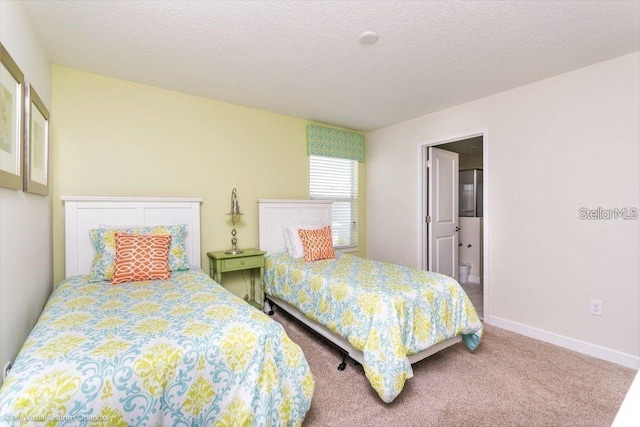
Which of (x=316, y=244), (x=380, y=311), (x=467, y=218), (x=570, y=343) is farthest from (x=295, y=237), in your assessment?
(x=467, y=218)

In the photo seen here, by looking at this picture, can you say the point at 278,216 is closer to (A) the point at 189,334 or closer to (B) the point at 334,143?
(B) the point at 334,143

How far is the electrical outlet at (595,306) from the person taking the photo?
2324 millimetres

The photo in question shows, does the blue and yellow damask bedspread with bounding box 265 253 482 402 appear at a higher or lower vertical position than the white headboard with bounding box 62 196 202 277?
lower

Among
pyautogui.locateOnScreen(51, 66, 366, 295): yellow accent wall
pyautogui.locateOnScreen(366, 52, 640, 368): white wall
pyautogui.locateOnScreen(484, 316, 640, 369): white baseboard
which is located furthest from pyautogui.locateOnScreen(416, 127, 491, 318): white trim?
pyautogui.locateOnScreen(51, 66, 366, 295): yellow accent wall

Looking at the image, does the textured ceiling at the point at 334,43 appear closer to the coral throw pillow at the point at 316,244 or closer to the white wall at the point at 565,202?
the white wall at the point at 565,202

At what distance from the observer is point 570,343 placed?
8.06 ft

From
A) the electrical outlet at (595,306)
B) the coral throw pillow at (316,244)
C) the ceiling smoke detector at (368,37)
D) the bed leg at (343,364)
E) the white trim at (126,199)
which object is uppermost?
the ceiling smoke detector at (368,37)

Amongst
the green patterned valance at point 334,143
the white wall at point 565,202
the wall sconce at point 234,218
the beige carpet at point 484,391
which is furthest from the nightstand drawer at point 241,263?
the white wall at point 565,202

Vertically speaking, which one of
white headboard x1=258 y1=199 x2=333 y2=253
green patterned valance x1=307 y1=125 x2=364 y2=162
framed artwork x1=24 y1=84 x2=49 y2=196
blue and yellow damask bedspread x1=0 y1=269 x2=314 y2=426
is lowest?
blue and yellow damask bedspread x1=0 y1=269 x2=314 y2=426

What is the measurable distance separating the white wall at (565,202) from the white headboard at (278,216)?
1.89m

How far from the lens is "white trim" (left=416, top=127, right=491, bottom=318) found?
3.01 meters

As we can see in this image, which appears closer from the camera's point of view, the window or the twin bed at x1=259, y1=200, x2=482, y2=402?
the twin bed at x1=259, y1=200, x2=482, y2=402

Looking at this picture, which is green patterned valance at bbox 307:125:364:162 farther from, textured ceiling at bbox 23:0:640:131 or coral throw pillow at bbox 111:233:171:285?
coral throw pillow at bbox 111:233:171:285

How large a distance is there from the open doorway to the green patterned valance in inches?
38.1
